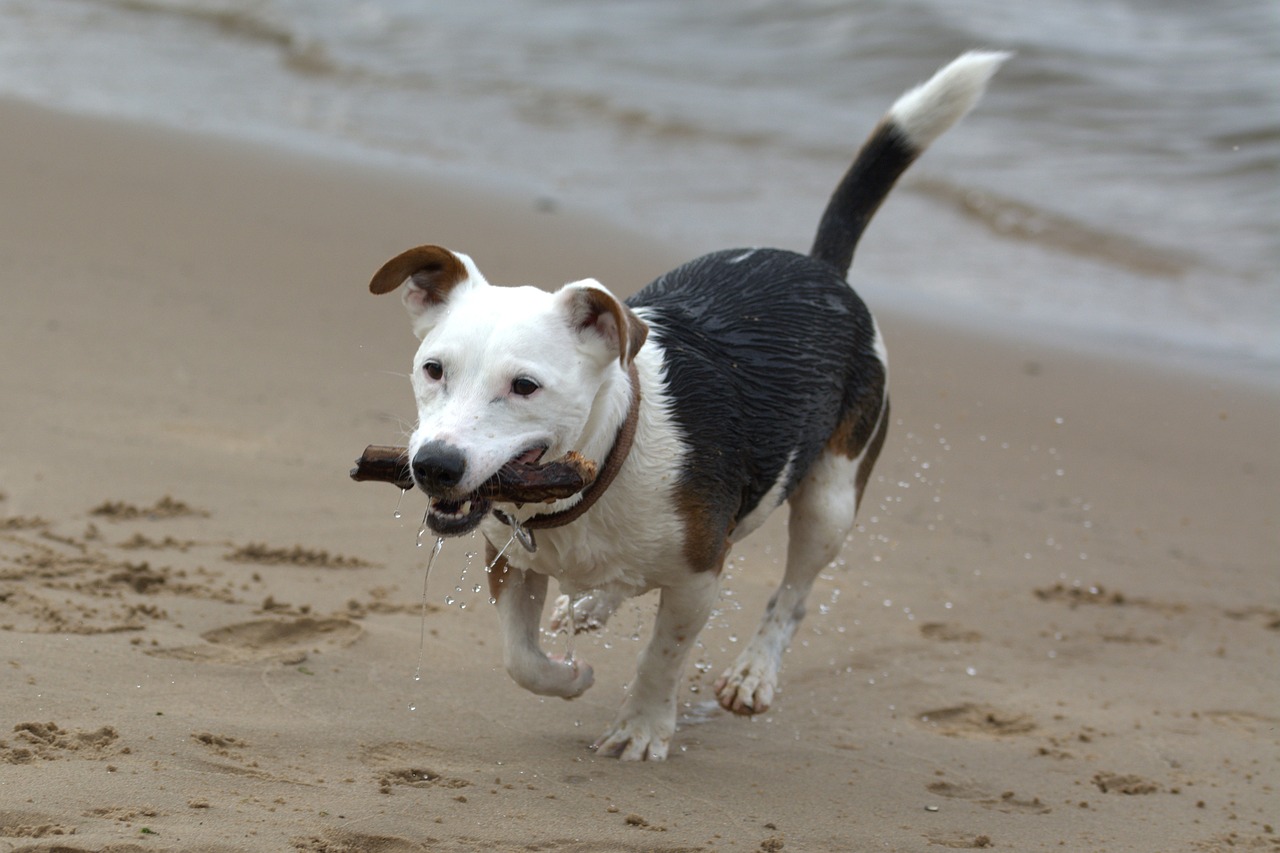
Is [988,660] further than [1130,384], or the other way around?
[1130,384]

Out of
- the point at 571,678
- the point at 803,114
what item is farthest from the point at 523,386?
the point at 803,114

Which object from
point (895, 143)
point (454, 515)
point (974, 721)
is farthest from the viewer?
point (895, 143)

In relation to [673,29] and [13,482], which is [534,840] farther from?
[673,29]

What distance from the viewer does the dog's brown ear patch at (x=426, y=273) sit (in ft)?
11.5

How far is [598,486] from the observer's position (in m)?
3.66

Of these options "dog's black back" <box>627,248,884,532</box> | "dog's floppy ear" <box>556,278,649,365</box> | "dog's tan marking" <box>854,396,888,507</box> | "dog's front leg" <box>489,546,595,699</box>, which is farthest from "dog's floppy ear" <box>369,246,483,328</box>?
"dog's tan marking" <box>854,396,888,507</box>

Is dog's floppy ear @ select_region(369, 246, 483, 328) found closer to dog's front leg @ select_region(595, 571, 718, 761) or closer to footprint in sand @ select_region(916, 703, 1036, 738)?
dog's front leg @ select_region(595, 571, 718, 761)

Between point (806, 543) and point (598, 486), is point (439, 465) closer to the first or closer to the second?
point (598, 486)

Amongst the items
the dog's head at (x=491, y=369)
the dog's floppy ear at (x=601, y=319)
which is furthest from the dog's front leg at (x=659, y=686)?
the dog's floppy ear at (x=601, y=319)

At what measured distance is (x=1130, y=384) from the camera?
7727 millimetres

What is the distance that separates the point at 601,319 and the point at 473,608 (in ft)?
5.93

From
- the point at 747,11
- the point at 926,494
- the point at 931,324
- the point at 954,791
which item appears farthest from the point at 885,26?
the point at 954,791

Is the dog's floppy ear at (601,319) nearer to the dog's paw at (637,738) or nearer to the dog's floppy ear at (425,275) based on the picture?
the dog's floppy ear at (425,275)

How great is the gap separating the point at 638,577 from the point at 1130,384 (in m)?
4.67
